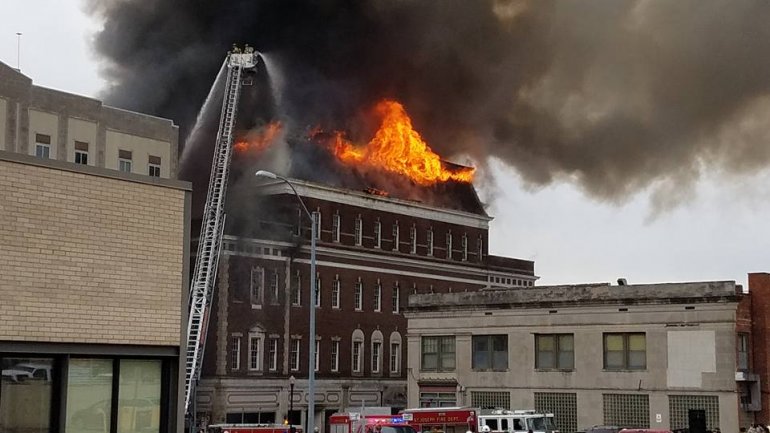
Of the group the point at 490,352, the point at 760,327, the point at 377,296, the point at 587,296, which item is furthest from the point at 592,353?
the point at 377,296

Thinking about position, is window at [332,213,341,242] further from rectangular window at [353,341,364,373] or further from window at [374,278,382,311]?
rectangular window at [353,341,364,373]

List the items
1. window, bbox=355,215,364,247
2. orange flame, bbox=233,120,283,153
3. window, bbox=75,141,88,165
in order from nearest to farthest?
1. window, bbox=75,141,88,165
2. orange flame, bbox=233,120,283,153
3. window, bbox=355,215,364,247

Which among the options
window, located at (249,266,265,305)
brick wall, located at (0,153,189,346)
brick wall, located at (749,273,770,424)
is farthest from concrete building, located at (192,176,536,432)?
brick wall, located at (0,153,189,346)

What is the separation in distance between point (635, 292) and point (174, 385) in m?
35.0

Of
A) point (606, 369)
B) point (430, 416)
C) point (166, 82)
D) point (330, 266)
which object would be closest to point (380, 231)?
point (330, 266)

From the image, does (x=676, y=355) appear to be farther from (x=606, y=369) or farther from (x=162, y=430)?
(x=162, y=430)

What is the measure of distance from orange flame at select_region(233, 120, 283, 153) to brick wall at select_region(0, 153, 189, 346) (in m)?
55.2

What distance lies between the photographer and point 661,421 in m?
48.7

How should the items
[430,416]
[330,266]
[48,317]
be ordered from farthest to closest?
[330,266] < [430,416] < [48,317]

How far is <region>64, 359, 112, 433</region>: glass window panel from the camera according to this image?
1689 centimetres

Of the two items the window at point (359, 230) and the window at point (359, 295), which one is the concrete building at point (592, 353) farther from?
the window at point (359, 230)

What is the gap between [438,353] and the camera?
187 feet

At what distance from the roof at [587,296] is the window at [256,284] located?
1297 centimetres

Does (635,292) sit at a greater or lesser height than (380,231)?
lesser
